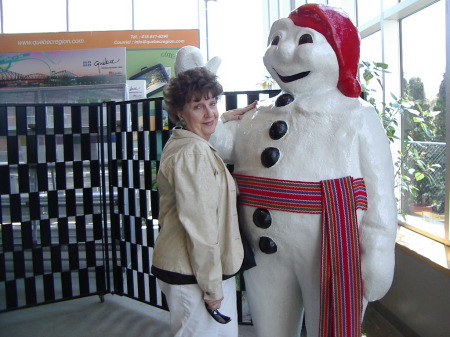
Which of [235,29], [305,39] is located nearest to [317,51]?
[305,39]

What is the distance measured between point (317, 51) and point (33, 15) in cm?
740

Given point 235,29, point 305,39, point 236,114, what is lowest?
point 236,114

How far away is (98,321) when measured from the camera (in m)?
2.84

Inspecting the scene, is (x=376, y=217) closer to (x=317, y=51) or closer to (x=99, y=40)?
(x=317, y=51)

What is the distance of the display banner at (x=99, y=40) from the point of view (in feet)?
17.7

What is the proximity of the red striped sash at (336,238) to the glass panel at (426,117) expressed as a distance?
1.32 metres

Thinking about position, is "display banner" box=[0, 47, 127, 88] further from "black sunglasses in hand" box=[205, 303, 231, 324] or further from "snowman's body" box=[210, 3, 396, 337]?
"black sunglasses in hand" box=[205, 303, 231, 324]

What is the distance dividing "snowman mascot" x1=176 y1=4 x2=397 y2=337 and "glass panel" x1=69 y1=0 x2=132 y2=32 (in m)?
6.73

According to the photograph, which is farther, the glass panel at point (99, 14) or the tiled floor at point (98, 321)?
the glass panel at point (99, 14)

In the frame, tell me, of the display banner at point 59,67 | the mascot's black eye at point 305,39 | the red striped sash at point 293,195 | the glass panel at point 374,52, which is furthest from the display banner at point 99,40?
the red striped sash at point 293,195

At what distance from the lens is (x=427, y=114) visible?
265 cm

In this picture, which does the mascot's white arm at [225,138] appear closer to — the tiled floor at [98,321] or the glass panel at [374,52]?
the tiled floor at [98,321]

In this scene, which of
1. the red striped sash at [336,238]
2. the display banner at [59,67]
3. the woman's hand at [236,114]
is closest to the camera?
the red striped sash at [336,238]

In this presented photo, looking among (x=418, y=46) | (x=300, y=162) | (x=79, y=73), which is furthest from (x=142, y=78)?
(x=300, y=162)
